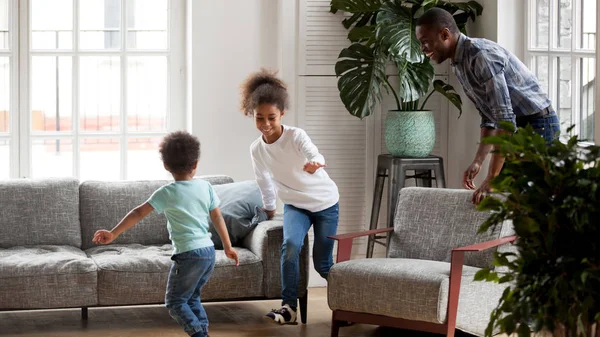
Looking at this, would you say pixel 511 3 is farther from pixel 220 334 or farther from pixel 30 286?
pixel 30 286

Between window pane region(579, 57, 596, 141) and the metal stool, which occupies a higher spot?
window pane region(579, 57, 596, 141)

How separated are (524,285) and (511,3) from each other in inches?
140

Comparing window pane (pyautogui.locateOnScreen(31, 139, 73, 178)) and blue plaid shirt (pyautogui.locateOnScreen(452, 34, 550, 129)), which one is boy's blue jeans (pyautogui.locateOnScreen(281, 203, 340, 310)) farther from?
window pane (pyautogui.locateOnScreen(31, 139, 73, 178))

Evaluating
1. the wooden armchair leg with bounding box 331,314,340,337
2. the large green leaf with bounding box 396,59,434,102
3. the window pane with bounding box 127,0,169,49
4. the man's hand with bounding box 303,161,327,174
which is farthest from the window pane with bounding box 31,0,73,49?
the wooden armchair leg with bounding box 331,314,340,337

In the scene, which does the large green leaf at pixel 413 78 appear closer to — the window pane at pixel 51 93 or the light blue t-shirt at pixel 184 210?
the light blue t-shirt at pixel 184 210

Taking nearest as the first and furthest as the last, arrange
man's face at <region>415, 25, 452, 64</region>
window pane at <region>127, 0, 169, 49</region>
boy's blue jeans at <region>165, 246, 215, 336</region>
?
1. boy's blue jeans at <region>165, 246, 215, 336</region>
2. man's face at <region>415, 25, 452, 64</region>
3. window pane at <region>127, 0, 169, 49</region>

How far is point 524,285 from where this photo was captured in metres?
2.08

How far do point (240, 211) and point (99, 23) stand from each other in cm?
168

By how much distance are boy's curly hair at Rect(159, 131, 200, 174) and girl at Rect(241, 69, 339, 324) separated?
0.75 m

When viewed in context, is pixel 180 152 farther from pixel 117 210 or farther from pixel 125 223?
pixel 117 210

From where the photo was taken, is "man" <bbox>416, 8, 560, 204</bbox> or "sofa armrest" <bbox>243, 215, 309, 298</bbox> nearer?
"man" <bbox>416, 8, 560, 204</bbox>

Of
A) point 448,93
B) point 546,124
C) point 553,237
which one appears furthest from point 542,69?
point 553,237

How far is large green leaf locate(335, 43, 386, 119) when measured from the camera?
17.7ft

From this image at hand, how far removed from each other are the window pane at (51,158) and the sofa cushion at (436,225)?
7.37 ft
